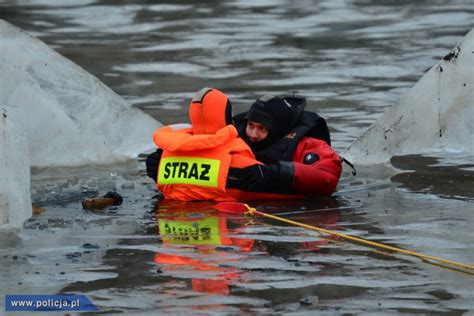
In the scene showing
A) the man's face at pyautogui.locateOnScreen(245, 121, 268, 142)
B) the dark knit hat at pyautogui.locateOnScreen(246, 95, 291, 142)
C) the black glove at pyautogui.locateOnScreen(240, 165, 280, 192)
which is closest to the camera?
the black glove at pyautogui.locateOnScreen(240, 165, 280, 192)

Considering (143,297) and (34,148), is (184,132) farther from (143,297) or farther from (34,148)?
(143,297)

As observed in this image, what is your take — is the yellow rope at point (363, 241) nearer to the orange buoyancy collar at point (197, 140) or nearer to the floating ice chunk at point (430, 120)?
the orange buoyancy collar at point (197, 140)

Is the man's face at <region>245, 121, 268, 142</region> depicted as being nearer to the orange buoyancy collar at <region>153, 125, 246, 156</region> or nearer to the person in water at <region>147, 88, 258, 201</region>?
the person in water at <region>147, 88, 258, 201</region>

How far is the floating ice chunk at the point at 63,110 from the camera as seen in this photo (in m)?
11.4

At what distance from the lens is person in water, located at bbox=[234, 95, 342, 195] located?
9188 mm

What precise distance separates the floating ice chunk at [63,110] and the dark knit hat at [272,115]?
231 centimetres

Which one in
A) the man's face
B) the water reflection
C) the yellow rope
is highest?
the man's face

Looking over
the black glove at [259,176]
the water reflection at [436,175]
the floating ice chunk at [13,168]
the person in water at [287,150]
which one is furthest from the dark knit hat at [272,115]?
the floating ice chunk at [13,168]

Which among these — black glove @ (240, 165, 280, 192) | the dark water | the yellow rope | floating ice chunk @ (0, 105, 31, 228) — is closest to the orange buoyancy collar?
black glove @ (240, 165, 280, 192)

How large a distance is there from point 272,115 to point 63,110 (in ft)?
9.30

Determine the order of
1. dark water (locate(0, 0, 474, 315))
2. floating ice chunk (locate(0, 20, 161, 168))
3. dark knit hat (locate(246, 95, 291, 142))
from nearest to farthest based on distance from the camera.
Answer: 1. dark water (locate(0, 0, 474, 315))
2. dark knit hat (locate(246, 95, 291, 142))
3. floating ice chunk (locate(0, 20, 161, 168))

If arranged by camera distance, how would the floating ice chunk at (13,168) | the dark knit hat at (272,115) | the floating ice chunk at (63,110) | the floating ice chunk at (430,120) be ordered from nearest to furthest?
the floating ice chunk at (13,168), the dark knit hat at (272,115), the floating ice chunk at (430,120), the floating ice chunk at (63,110)

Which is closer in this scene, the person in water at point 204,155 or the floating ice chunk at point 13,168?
the floating ice chunk at point 13,168

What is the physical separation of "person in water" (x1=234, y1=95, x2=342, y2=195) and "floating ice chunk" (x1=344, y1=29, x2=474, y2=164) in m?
1.35
